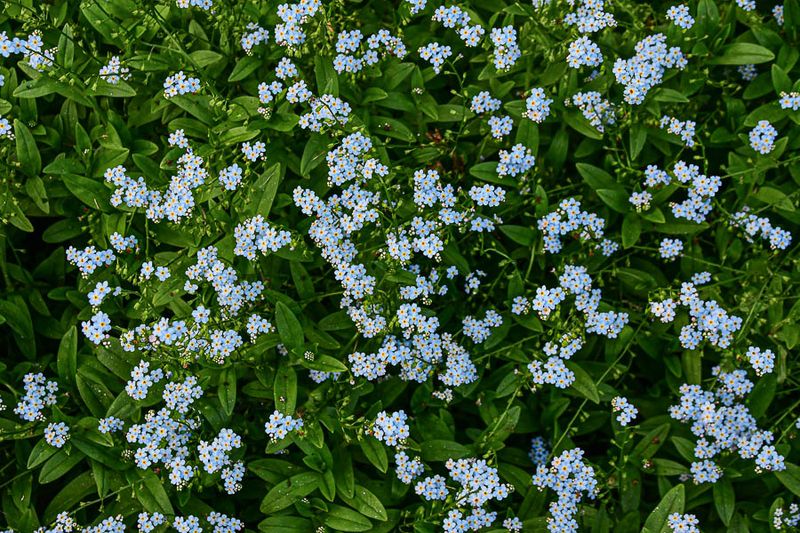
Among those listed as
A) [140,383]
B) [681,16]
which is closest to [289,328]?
[140,383]

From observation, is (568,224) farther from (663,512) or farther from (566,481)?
(663,512)

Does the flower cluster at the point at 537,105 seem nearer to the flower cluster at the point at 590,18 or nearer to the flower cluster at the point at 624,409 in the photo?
the flower cluster at the point at 590,18

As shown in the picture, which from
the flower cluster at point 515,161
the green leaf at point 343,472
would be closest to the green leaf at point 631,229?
the flower cluster at point 515,161

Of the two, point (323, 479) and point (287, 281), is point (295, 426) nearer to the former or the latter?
point (323, 479)

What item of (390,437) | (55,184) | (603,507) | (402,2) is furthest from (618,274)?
(55,184)

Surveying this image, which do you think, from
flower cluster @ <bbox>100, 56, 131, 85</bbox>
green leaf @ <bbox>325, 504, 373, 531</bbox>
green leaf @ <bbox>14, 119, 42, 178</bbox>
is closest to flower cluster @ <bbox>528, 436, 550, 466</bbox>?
green leaf @ <bbox>325, 504, 373, 531</bbox>

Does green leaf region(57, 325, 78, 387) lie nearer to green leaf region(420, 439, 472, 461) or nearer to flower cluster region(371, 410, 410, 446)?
flower cluster region(371, 410, 410, 446)
